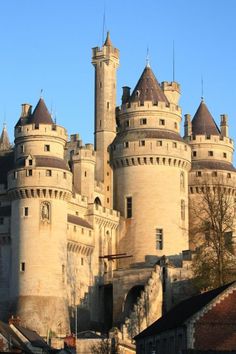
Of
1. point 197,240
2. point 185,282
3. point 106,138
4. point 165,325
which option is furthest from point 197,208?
point 165,325

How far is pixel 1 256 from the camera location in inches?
3460

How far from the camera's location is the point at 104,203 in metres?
96.6

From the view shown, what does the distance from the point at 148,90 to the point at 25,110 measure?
11.4 m

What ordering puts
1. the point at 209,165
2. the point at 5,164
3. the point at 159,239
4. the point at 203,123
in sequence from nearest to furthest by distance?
the point at 159,239
the point at 5,164
the point at 209,165
the point at 203,123

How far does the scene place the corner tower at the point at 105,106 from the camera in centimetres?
9775

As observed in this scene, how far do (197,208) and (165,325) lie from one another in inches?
1702

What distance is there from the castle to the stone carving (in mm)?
97

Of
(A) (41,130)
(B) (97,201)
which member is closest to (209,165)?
(B) (97,201)

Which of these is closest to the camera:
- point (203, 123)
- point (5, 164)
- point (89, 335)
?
point (89, 335)

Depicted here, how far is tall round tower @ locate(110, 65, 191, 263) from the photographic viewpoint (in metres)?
93.5

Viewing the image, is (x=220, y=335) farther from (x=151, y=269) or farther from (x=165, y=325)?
(x=151, y=269)

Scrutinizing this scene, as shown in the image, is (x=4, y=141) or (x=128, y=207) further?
(x=4, y=141)

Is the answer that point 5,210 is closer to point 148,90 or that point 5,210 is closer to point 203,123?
point 148,90

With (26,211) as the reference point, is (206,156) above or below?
above
